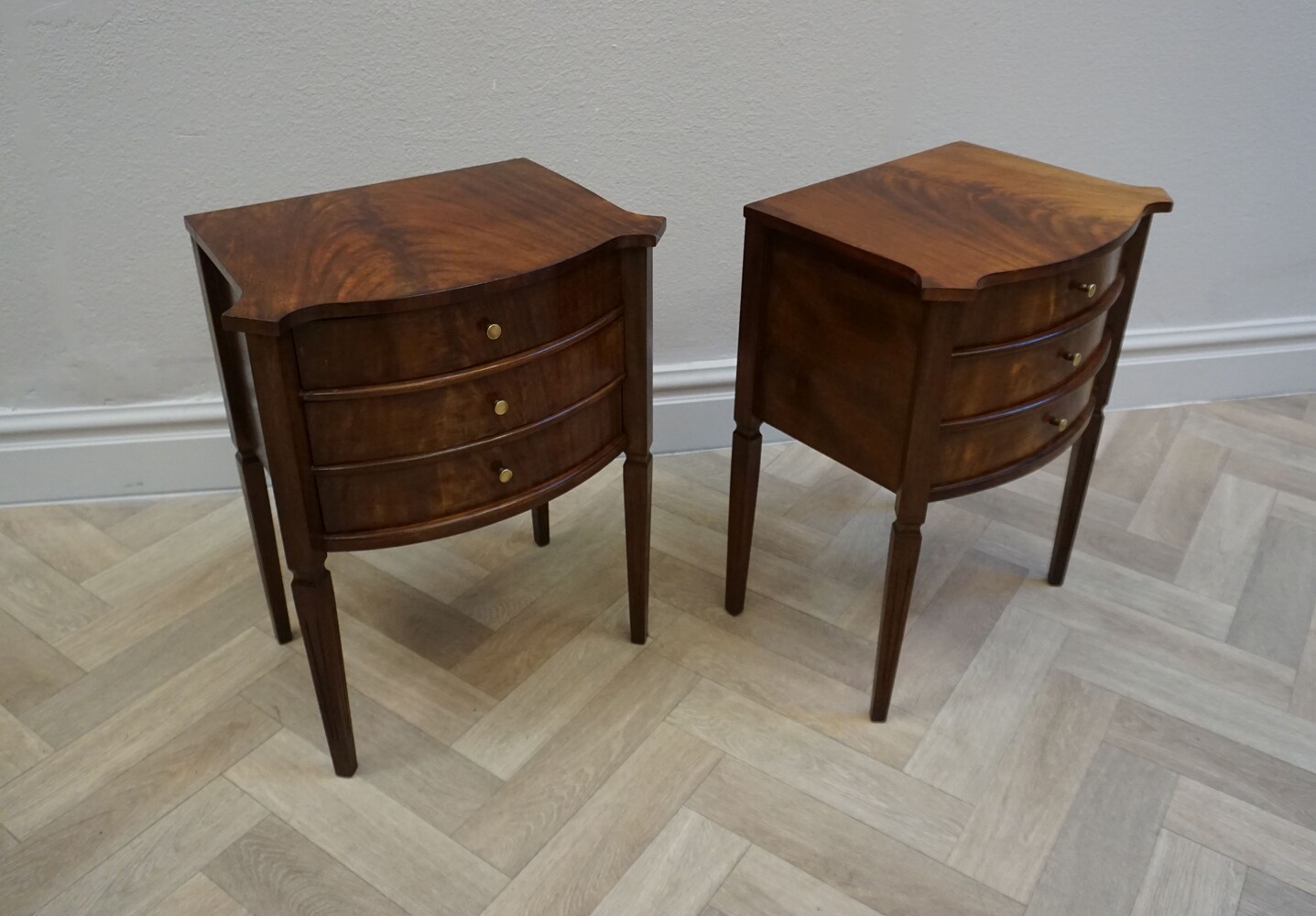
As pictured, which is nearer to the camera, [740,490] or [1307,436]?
[740,490]

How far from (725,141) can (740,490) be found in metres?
0.72

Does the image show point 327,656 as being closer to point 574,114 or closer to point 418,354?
point 418,354

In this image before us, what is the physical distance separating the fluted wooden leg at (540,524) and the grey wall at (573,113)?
0.46 meters

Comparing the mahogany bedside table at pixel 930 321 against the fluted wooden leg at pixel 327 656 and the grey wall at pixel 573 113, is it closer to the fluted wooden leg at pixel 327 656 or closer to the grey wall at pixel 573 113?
the grey wall at pixel 573 113

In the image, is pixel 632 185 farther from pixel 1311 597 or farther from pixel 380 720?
pixel 1311 597

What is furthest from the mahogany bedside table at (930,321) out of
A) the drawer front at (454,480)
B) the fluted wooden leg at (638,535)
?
the drawer front at (454,480)

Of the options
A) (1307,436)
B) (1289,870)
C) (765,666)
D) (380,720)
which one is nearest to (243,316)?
(380,720)

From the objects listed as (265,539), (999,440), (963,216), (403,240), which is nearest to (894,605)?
(999,440)

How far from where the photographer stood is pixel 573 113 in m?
1.87

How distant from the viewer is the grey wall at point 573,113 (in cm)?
171

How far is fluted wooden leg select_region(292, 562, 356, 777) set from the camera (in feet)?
4.29

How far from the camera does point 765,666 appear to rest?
1.66m

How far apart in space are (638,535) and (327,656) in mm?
478

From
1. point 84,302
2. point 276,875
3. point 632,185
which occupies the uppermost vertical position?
point 632,185
